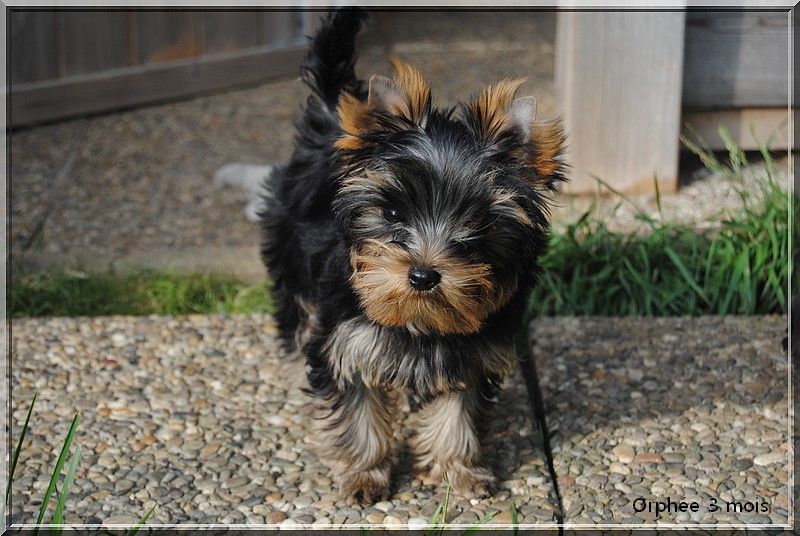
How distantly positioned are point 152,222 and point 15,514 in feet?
9.21

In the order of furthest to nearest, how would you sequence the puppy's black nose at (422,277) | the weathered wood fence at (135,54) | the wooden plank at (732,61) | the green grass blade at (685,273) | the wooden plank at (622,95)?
the weathered wood fence at (135,54), the wooden plank at (732,61), the wooden plank at (622,95), the green grass blade at (685,273), the puppy's black nose at (422,277)

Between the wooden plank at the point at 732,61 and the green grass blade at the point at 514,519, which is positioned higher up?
the wooden plank at the point at 732,61

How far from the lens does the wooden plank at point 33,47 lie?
664 cm

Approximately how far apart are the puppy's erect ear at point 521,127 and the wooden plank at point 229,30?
5151 millimetres

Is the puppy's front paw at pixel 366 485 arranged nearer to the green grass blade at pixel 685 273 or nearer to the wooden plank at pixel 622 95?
the green grass blade at pixel 685 273

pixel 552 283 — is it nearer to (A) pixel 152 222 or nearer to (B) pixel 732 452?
(B) pixel 732 452

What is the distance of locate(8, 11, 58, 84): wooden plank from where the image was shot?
6645mm

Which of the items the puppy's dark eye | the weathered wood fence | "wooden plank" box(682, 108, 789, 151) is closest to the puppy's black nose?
the puppy's dark eye

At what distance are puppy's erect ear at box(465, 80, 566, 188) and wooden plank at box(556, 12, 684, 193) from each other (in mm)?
2380

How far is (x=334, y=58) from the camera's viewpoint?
12.8 ft

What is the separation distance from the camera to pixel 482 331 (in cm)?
326

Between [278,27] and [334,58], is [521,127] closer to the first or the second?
[334,58]

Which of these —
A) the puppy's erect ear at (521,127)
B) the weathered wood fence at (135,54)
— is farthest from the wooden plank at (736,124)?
the weathered wood fence at (135,54)

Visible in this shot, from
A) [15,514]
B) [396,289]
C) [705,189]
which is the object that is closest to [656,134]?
[705,189]
